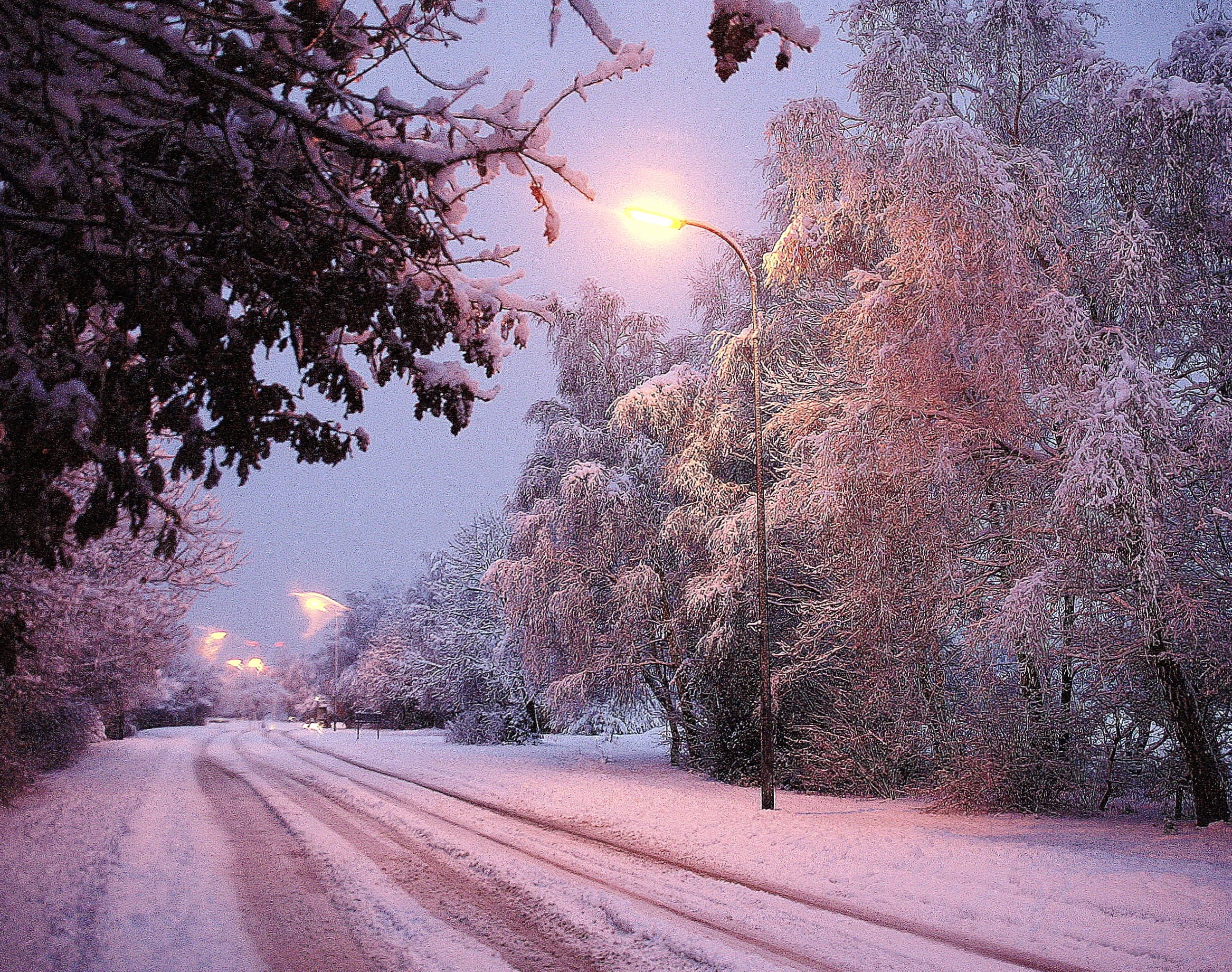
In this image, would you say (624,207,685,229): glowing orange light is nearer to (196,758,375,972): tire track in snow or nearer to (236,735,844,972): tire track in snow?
(236,735,844,972): tire track in snow

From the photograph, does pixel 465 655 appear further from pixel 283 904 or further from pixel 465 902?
pixel 465 902

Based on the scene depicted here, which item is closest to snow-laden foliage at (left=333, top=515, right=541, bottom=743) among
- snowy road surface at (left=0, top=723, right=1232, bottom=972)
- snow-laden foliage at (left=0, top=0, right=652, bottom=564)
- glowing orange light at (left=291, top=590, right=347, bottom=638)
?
glowing orange light at (left=291, top=590, right=347, bottom=638)

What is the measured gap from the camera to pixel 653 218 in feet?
41.9

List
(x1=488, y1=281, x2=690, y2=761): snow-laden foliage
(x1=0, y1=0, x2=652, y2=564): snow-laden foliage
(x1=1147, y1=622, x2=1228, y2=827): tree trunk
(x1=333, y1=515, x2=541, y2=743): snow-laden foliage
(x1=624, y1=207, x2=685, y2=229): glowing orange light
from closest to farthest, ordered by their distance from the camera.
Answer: (x1=0, y1=0, x2=652, y2=564): snow-laden foliage
(x1=1147, y1=622, x2=1228, y2=827): tree trunk
(x1=624, y1=207, x2=685, y2=229): glowing orange light
(x1=488, y1=281, x2=690, y2=761): snow-laden foliage
(x1=333, y1=515, x2=541, y2=743): snow-laden foliage

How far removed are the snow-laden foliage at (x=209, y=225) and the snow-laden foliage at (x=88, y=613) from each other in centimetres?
346

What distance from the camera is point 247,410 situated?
12.5 ft

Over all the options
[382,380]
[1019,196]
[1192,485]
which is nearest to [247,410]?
[382,380]

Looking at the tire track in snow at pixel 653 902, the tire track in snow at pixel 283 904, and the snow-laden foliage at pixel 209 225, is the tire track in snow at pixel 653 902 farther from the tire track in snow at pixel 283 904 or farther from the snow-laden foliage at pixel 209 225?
the snow-laden foliage at pixel 209 225

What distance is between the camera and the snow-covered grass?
612cm

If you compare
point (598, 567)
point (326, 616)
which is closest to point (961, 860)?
point (598, 567)

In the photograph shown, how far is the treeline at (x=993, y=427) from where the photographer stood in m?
10.5

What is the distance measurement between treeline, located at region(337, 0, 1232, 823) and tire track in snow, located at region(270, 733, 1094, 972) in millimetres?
4896

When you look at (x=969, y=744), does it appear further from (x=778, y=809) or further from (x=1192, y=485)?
(x=1192, y=485)

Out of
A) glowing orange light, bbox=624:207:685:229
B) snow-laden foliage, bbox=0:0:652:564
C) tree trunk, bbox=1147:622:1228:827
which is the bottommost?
tree trunk, bbox=1147:622:1228:827
